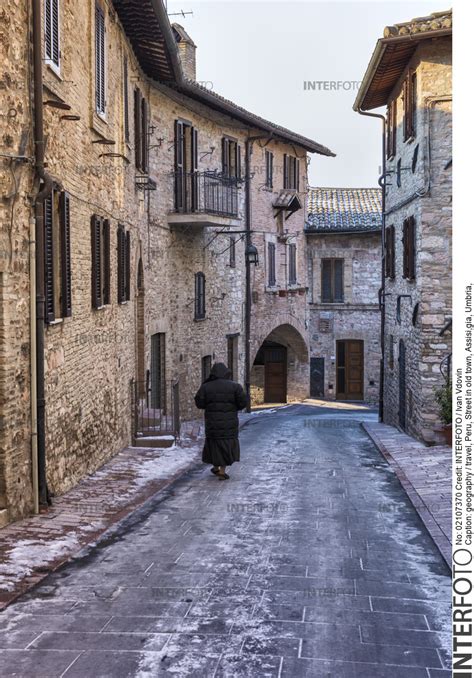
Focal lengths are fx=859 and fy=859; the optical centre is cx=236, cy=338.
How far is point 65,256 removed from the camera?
10609 mm

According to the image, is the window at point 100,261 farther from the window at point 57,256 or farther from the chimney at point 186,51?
the chimney at point 186,51

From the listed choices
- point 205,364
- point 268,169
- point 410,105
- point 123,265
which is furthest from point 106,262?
point 268,169

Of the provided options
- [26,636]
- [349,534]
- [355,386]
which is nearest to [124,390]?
[349,534]

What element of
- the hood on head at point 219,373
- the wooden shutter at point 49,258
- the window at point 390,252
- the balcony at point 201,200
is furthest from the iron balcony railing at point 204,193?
the wooden shutter at point 49,258

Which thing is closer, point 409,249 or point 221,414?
point 221,414

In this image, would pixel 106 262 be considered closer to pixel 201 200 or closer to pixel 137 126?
pixel 137 126

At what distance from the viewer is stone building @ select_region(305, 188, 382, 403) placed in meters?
33.4

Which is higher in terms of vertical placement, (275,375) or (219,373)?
(219,373)

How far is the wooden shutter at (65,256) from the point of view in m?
10.5

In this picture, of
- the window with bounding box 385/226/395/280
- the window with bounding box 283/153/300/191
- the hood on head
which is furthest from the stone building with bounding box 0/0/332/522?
the window with bounding box 385/226/395/280

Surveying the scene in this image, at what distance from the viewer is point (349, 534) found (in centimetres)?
891

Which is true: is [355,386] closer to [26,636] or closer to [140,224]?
[140,224]

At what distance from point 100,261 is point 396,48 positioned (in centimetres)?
692

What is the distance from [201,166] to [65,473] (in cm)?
1290
